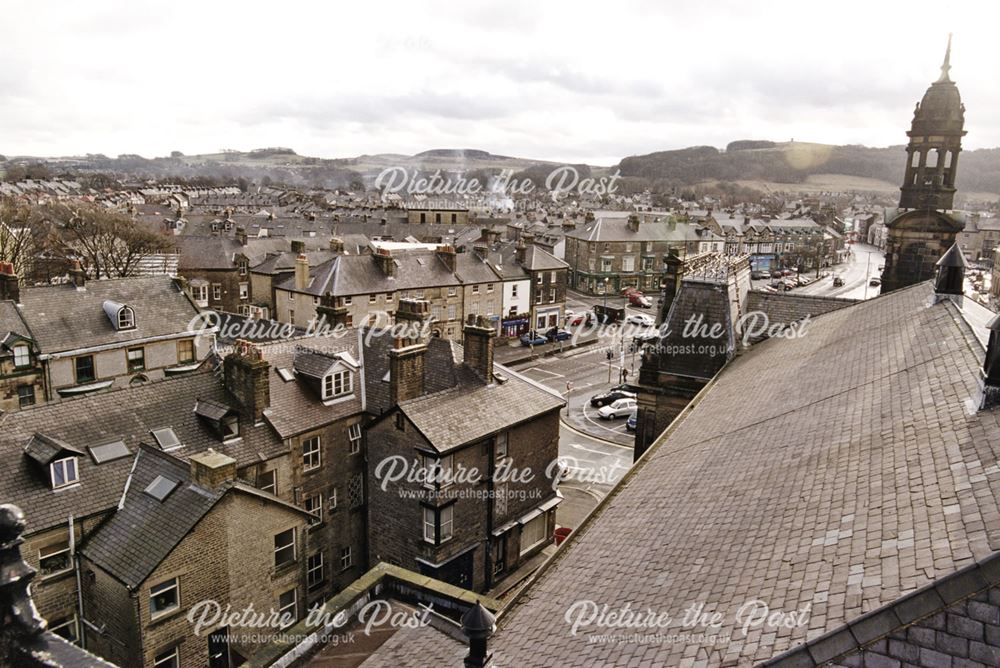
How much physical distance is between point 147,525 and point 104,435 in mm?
3794

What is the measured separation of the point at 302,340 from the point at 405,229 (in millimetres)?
64962

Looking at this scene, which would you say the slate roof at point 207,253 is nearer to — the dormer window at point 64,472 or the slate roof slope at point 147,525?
the dormer window at point 64,472

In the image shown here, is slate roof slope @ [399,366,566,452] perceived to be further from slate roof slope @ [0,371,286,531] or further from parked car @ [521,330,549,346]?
parked car @ [521,330,549,346]

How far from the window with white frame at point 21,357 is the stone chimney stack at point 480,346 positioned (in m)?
22.2

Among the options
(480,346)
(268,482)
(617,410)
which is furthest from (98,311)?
(617,410)

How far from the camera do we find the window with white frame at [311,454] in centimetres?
2234

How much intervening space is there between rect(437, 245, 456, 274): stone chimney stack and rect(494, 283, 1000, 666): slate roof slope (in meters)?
40.9

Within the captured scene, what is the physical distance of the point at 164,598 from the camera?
55.3 feet

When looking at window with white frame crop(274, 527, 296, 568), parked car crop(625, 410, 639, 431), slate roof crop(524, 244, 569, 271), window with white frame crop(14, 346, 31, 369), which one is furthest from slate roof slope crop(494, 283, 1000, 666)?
slate roof crop(524, 244, 569, 271)

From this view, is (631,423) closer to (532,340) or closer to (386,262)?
(532,340)

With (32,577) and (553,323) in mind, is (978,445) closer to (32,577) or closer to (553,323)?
(32,577)

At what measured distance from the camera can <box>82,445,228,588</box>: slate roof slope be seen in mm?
16625

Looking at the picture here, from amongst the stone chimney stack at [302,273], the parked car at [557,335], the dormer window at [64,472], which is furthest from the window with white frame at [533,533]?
the parked car at [557,335]

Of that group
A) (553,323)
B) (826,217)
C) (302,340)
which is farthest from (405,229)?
(826,217)
